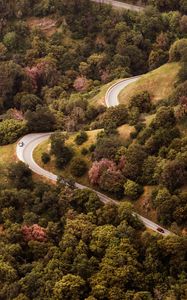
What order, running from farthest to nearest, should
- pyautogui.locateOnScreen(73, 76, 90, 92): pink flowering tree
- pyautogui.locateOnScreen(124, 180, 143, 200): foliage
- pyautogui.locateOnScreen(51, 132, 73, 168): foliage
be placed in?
1. pyautogui.locateOnScreen(73, 76, 90, 92): pink flowering tree
2. pyautogui.locateOnScreen(51, 132, 73, 168): foliage
3. pyautogui.locateOnScreen(124, 180, 143, 200): foliage

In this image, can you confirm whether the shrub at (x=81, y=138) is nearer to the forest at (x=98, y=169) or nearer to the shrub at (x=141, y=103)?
the forest at (x=98, y=169)

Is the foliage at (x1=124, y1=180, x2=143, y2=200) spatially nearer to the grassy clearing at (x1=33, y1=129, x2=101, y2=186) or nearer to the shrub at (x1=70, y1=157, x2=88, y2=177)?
the grassy clearing at (x1=33, y1=129, x2=101, y2=186)

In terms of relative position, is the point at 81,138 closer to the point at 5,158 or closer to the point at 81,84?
the point at 5,158

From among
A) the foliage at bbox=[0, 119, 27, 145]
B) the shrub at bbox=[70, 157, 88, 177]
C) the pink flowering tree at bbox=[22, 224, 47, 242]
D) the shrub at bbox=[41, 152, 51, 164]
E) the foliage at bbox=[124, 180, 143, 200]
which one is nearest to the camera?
the pink flowering tree at bbox=[22, 224, 47, 242]

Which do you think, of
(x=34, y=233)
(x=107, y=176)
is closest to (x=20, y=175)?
(x=34, y=233)

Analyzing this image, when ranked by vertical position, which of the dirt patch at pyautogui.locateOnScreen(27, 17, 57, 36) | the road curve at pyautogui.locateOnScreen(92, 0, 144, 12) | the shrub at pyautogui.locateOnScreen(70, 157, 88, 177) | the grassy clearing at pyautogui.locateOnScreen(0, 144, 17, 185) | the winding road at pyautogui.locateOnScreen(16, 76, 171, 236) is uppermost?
the road curve at pyautogui.locateOnScreen(92, 0, 144, 12)

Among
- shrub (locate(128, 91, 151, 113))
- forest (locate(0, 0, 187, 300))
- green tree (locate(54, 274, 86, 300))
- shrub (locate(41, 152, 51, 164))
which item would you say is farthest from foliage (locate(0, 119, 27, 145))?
green tree (locate(54, 274, 86, 300))

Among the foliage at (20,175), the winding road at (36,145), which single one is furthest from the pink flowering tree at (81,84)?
the foliage at (20,175)
